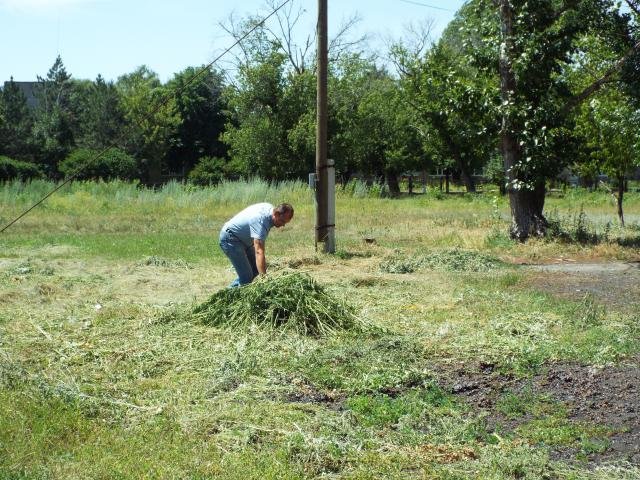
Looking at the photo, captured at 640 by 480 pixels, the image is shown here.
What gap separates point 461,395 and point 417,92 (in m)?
40.3

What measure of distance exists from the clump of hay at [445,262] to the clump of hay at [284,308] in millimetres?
5032

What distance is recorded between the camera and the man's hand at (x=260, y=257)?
Answer: 371 inches

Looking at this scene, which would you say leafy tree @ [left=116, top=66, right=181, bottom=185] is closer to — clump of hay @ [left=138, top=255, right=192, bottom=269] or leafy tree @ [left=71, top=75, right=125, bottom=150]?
leafy tree @ [left=71, top=75, right=125, bottom=150]

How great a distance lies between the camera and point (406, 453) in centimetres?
521

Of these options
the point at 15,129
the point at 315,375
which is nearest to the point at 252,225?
the point at 315,375

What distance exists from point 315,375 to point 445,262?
7.89 meters

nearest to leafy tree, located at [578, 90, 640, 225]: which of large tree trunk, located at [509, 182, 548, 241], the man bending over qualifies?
large tree trunk, located at [509, 182, 548, 241]

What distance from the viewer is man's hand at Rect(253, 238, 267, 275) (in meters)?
9.42

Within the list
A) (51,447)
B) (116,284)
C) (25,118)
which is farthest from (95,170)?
(51,447)

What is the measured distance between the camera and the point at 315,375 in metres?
7.01

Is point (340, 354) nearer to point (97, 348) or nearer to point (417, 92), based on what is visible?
point (97, 348)

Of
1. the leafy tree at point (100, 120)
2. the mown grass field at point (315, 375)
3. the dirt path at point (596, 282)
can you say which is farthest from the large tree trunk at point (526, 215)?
the leafy tree at point (100, 120)

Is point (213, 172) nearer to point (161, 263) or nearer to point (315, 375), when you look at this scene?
point (161, 263)

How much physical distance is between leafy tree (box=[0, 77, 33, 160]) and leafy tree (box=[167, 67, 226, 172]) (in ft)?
37.6
